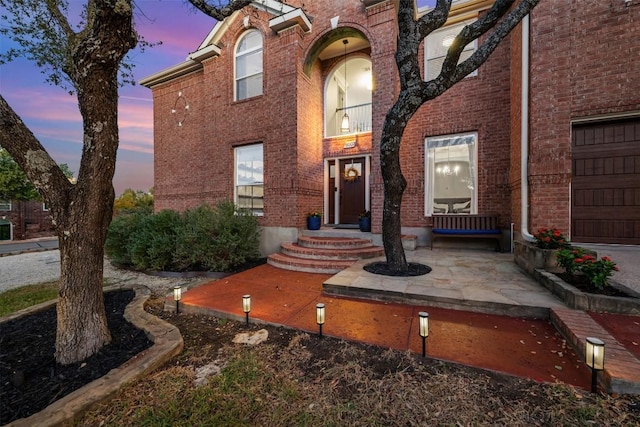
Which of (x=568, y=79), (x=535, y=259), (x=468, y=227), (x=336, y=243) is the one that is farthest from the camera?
(x=468, y=227)

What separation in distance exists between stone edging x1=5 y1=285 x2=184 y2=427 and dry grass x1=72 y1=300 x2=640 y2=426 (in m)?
0.07

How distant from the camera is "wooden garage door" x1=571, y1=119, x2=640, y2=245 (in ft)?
14.4

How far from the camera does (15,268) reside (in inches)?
262

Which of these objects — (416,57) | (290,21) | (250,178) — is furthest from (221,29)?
(416,57)

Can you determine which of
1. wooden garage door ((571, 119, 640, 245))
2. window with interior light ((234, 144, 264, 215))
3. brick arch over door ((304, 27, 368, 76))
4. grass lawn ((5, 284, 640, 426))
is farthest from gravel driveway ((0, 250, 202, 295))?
wooden garage door ((571, 119, 640, 245))

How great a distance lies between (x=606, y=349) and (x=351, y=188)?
6736 millimetres

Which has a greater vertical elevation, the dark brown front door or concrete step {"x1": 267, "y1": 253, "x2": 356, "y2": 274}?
the dark brown front door

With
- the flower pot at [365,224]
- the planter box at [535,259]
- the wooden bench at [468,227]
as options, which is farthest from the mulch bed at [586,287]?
the flower pot at [365,224]

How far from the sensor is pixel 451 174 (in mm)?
6668

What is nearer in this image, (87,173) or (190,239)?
(87,173)

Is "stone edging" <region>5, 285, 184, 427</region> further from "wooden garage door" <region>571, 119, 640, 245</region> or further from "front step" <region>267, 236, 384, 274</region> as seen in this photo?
"wooden garage door" <region>571, 119, 640, 245</region>

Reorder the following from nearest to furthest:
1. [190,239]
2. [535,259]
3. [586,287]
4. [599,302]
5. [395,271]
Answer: [599,302], [586,287], [535,259], [395,271], [190,239]

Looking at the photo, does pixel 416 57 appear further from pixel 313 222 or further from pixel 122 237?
pixel 122 237

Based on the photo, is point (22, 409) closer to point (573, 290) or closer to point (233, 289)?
point (233, 289)
